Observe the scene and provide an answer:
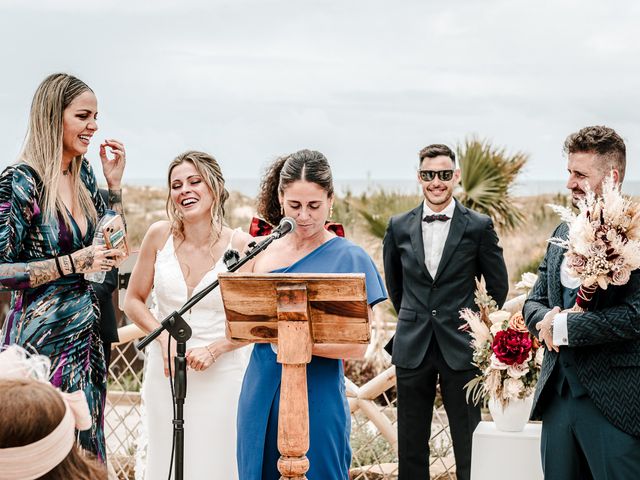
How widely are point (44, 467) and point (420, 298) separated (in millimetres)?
3844

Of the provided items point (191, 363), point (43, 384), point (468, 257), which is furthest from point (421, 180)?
point (43, 384)

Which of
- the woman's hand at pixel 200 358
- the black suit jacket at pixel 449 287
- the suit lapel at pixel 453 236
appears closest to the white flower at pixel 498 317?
the black suit jacket at pixel 449 287

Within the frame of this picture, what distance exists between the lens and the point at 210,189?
468cm

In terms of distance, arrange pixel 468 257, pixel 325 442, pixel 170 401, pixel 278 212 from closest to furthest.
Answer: pixel 325 442, pixel 170 401, pixel 278 212, pixel 468 257

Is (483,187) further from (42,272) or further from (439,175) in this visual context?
(42,272)

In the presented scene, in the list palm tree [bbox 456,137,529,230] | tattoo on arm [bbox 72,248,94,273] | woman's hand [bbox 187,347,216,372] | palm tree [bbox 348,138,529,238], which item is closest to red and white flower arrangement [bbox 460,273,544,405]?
woman's hand [bbox 187,347,216,372]

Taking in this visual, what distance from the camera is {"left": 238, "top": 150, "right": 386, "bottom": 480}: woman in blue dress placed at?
3.83 m

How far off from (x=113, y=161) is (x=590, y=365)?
2435 mm

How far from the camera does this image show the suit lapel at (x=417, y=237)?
5.59 m

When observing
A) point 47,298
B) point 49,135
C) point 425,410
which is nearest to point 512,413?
point 425,410

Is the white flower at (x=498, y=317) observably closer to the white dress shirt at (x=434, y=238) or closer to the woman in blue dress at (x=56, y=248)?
the white dress shirt at (x=434, y=238)

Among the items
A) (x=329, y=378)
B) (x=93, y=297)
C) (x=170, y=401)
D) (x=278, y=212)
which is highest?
(x=278, y=212)

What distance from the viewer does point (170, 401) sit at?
4.66m

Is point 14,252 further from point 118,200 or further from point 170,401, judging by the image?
point 170,401
